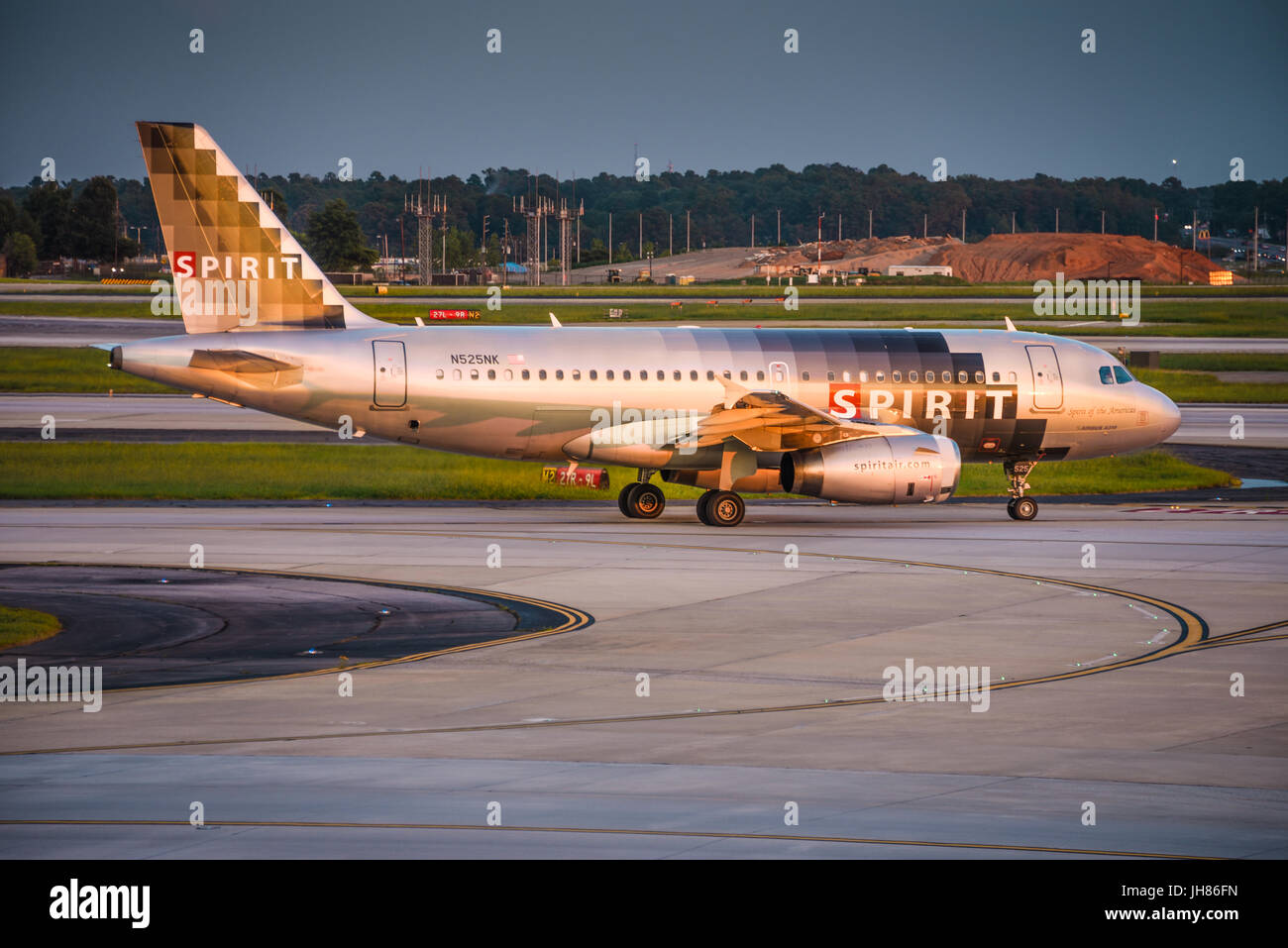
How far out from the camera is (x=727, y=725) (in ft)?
52.7

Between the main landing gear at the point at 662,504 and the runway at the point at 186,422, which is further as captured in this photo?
the runway at the point at 186,422

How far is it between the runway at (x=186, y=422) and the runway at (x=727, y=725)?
64.7 ft

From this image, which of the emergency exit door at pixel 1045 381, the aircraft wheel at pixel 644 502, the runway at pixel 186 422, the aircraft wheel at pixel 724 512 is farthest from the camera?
the runway at pixel 186 422

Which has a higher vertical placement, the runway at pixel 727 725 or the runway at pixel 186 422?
the runway at pixel 186 422

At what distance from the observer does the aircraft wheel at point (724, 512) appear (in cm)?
3422

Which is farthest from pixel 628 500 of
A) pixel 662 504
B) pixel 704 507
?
pixel 704 507

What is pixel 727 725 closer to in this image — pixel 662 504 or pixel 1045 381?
pixel 662 504

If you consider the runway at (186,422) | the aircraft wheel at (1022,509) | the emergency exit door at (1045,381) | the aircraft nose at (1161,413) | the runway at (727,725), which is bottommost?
the runway at (727,725)

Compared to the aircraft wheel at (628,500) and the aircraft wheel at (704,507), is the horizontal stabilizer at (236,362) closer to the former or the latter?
the aircraft wheel at (628,500)

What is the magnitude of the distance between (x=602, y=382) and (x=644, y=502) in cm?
318

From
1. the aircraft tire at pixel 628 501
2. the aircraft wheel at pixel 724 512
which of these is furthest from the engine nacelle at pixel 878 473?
the aircraft tire at pixel 628 501

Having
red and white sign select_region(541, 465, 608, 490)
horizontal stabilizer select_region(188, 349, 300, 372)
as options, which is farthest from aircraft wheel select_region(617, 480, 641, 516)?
horizontal stabilizer select_region(188, 349, 300, 372)

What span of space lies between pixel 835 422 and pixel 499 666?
52.7 ft

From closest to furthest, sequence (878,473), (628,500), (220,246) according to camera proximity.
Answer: (878,473), (220,246), (628,500)
